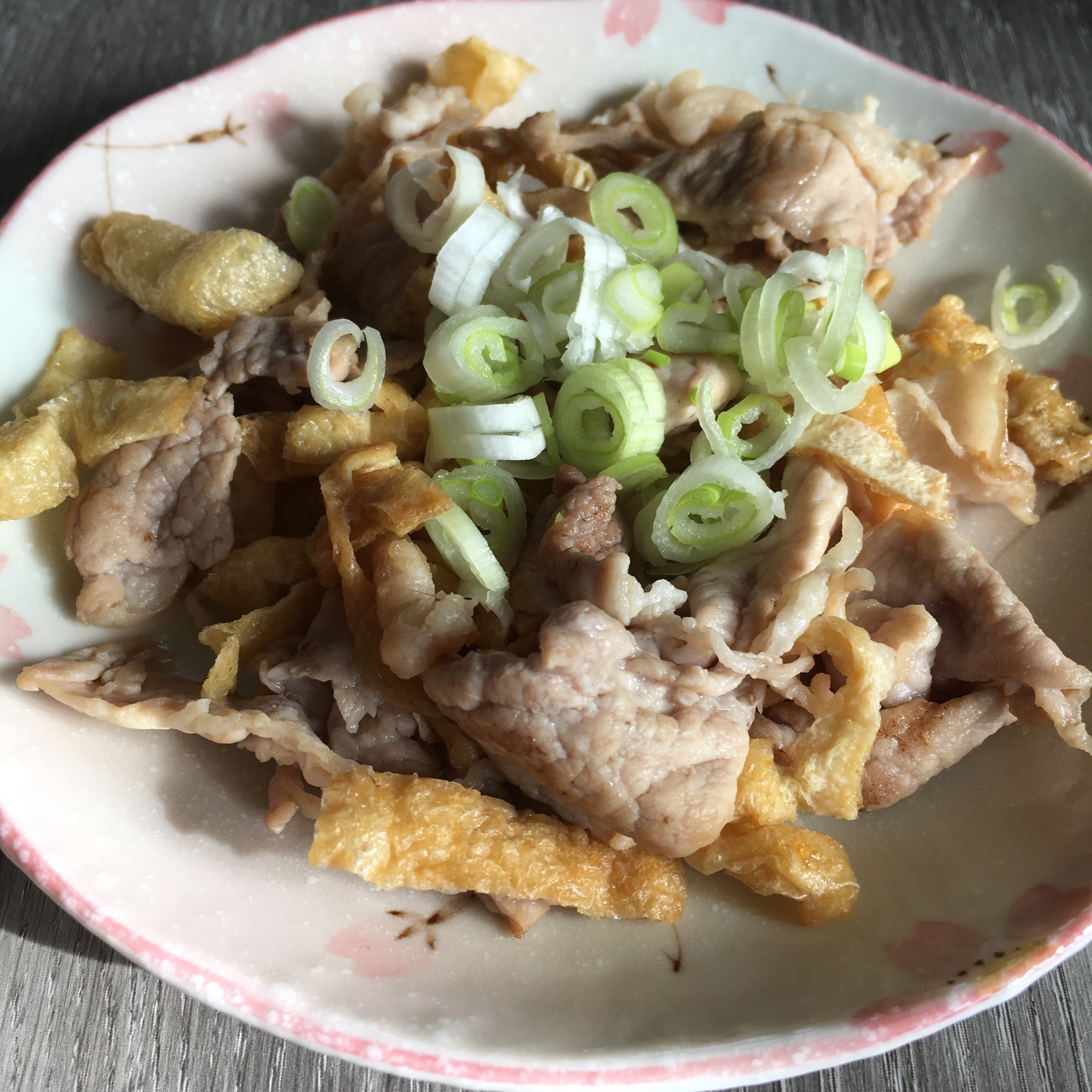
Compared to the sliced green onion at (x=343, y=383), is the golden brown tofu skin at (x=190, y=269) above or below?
above

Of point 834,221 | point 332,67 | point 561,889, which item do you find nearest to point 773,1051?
point 561,889

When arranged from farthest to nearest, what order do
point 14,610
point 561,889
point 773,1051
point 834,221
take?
point 834,221 < point 14,610 < point 561,889 < point 773,1051

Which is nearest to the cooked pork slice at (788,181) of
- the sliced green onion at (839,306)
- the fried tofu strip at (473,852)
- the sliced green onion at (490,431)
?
the sliced green onion at (839,306)

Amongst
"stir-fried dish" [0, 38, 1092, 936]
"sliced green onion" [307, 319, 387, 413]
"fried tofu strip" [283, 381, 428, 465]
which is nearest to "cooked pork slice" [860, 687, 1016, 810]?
"stir-fried dish" [0, 38, 1092, 936]

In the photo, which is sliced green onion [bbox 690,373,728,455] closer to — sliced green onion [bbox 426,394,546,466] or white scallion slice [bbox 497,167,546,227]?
sliced green onion [bbox 426,394,546,466]

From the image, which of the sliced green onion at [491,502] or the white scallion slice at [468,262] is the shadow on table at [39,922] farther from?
the white scallion slice at [468,262]

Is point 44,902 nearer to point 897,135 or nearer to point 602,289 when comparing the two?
point 602,289
